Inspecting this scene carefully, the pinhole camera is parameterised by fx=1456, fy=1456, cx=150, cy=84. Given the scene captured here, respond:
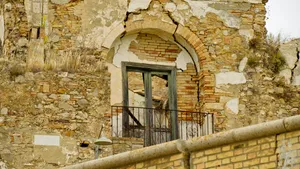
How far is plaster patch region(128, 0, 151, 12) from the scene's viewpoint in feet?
91.1

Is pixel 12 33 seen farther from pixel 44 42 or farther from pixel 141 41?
pixel 141 41

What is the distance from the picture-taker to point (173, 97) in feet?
91.2

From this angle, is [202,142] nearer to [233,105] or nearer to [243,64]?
[233,105]

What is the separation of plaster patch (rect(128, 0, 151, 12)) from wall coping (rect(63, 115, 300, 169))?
778 centimetres

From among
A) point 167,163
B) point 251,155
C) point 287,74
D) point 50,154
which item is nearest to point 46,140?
point 50,154

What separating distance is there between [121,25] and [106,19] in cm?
31

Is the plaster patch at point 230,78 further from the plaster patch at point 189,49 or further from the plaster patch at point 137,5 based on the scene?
the plaster patch at point 137,5

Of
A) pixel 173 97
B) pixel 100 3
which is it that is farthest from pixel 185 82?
pixel 100 3

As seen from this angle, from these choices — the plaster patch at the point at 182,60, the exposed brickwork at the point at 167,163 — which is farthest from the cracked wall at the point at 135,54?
the exposed brickwork at the point at 167,163

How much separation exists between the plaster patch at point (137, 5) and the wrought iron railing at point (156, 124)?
1.95m

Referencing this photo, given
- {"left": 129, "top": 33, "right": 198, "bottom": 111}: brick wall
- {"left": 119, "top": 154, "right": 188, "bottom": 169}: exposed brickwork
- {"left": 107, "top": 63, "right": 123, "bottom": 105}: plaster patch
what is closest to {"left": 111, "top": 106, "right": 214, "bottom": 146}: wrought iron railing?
{"left": 107, "top": 63, "right": 123, "bottom": 105}: plaster patch

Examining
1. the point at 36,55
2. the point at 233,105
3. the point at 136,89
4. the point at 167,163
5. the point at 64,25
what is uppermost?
the point at 64,25

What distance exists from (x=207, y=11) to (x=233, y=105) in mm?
1920

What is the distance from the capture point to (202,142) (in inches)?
747
